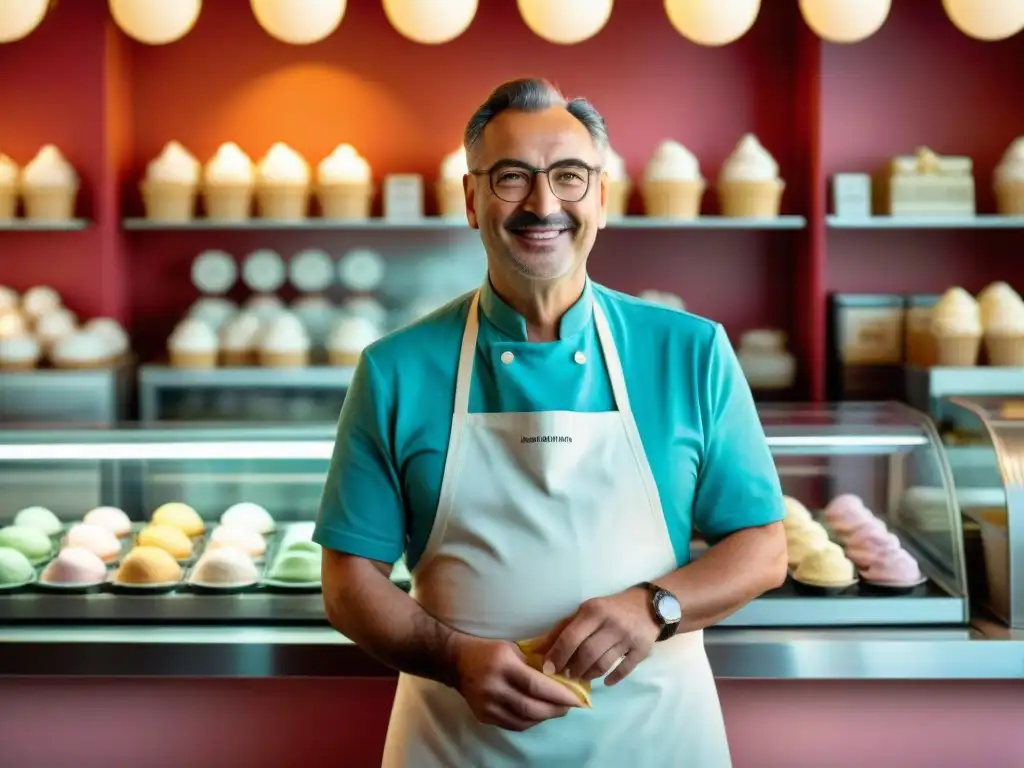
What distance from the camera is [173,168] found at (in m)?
4.21

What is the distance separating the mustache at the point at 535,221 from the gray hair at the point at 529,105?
0.41 ft

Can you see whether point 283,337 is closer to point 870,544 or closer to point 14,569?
point 14,569

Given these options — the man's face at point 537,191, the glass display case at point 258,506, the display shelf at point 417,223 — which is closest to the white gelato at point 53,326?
the display shelf at point 417,223

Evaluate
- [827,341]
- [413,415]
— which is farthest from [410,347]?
[827,341]

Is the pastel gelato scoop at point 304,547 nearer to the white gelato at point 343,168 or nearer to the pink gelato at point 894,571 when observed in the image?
the pink gelato at point 894,571

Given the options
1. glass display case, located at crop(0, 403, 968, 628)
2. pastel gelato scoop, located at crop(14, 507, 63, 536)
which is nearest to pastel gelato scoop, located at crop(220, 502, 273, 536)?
glass display case, located at crop(0, 403, 968, 628)

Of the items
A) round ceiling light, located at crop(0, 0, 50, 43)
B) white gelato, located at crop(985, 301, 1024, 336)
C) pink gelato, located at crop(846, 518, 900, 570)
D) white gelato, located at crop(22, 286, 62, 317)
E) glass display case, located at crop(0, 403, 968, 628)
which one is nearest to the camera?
glass display case, located at crop(0, 403, 968, 628)

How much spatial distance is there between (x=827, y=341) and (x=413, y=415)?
3.06m

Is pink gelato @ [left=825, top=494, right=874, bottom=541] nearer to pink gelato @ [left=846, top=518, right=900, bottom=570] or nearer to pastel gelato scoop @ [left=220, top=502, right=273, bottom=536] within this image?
pink gelato @ [left=846, top=518, right=900, bottom=570]

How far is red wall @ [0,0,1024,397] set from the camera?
14.7 feet

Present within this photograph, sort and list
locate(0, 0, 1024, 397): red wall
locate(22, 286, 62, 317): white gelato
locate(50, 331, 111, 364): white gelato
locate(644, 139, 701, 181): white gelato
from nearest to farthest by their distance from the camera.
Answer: locate(50, 331, 111, 364): white gelato → locate(644, 139, 701, 181): white gelato → locate(22, 286, 62, 317): white gelato → locate(0, 0, 1024, 397): red wall

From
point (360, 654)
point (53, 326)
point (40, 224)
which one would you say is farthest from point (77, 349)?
point (360, 654)

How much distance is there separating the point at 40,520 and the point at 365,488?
1435 mm

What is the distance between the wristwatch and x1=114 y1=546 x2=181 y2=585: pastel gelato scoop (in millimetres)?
1264
